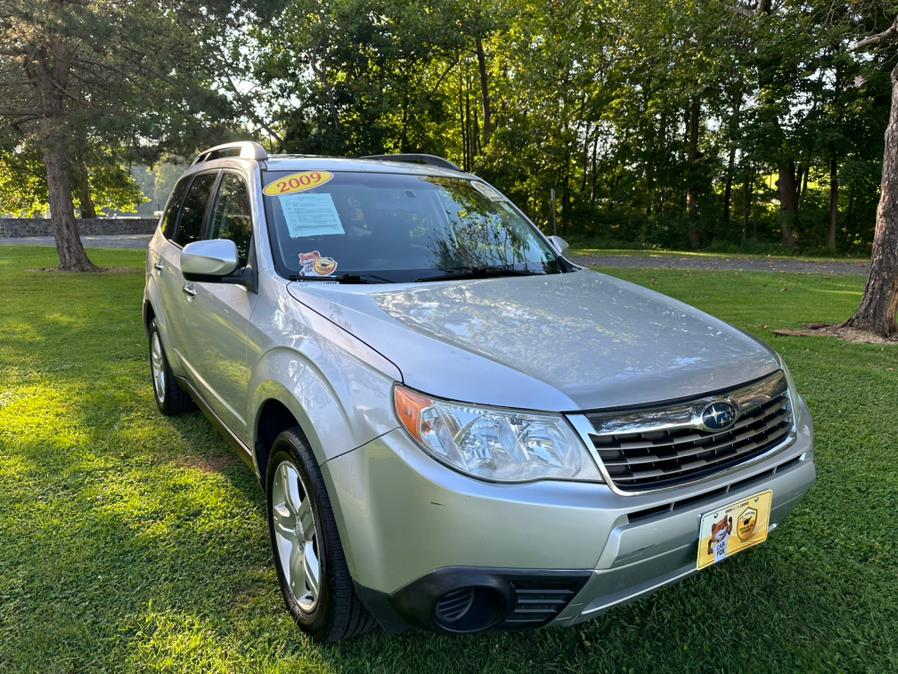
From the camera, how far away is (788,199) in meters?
24.8

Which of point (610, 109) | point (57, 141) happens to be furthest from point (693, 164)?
point (57, 141)

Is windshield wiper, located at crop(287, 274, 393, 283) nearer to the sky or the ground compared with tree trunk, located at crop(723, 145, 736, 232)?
nearer to the ground

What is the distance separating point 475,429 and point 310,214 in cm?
155

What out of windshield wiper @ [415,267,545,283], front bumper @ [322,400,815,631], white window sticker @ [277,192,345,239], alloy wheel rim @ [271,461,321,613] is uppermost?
white window sticker @ [277,192,345,239]

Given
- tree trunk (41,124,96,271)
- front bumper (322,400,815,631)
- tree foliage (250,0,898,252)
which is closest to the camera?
front bumper (322,400,815,631)

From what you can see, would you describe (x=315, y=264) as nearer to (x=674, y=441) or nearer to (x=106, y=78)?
(x=674, y=441)

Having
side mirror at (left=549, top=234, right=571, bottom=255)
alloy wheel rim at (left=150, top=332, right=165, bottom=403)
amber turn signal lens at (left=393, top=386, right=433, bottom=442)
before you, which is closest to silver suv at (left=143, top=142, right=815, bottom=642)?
amber turn signal lens at (left=393, top=386, right=433, bottom=442)

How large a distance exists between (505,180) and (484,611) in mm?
27390

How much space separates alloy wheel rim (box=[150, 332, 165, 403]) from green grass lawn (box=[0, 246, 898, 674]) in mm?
202

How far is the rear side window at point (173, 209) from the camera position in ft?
13.6

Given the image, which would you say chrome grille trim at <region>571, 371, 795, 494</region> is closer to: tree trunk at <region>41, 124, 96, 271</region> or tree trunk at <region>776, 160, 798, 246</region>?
tree trunk at <region>41, 124, 96, 271</region>

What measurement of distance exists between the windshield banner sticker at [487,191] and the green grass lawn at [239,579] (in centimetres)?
211

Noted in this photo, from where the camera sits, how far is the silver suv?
62.0 inches

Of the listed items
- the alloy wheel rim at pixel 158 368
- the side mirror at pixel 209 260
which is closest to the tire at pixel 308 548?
the side mirror at pixel 209 260
